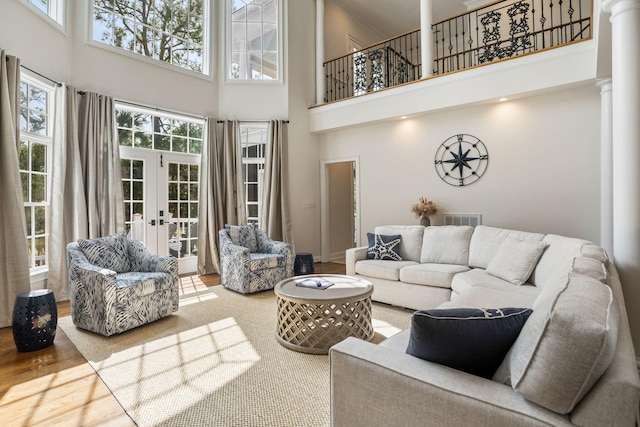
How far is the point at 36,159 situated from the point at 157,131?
5.56 feet

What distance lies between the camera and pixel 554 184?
463 cm

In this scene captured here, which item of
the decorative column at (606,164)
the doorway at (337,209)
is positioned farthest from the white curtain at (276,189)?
the decorative column at (606,164)

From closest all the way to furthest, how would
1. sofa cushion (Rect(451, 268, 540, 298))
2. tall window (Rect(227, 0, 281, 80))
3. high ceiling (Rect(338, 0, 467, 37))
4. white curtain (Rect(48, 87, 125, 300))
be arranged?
sofa cushion (Rect(451, 268, 540, 298)), white curtain (Rect(48, 87, 125, 300)), tall window (Rect(227, 0, 281, 80)), high ceiling (Rect(338, 0, 467, 37))

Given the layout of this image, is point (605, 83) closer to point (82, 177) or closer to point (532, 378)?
point (532, 378)

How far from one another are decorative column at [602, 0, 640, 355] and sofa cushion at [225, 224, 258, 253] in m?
4.13

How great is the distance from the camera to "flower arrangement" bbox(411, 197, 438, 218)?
5.49 m

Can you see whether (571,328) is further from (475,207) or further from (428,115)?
(428,115)

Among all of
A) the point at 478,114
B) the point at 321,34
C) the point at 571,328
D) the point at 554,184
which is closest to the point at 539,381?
the point at 571,328

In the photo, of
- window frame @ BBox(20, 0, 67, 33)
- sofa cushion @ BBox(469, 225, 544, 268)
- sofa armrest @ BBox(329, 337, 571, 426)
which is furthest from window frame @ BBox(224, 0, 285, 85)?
sofa armrest @ BBox(329, 337, 571, 426)

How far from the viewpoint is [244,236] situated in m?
5.18

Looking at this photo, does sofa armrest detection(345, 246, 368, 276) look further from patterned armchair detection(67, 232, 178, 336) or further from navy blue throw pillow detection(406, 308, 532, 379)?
navy blue throw pillow detection(406, 308, 532, 379)

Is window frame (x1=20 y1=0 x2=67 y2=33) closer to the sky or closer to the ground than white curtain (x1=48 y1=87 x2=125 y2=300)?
closer to the sky

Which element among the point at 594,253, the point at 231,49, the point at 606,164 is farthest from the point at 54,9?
the point at 606,164

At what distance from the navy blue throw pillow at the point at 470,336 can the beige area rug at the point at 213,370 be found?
956mm
